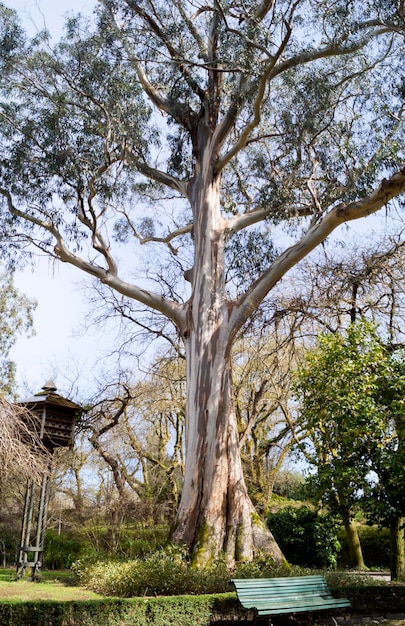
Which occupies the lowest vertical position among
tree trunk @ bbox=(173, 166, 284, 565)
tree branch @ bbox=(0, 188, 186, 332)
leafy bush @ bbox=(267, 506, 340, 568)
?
leafy bush @ bbox=(267, 506, 340, 568)

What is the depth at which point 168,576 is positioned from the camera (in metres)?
7.95

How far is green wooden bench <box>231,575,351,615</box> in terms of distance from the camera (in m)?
6.41

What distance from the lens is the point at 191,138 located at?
13203 mm

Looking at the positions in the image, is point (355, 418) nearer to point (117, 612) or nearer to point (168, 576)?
point (168, 576)

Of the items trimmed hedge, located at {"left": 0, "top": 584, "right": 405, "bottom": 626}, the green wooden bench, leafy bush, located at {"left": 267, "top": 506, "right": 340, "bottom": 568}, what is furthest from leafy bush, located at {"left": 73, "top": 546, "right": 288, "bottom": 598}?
leafy bush, located at {"left": 267, "top": 506, "right": 340, "bottom": 568}

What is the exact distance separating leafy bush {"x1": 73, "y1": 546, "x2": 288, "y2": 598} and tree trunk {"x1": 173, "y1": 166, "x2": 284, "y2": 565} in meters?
0.47

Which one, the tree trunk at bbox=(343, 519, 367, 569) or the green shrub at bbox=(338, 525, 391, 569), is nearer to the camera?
the tree trunk at bbox=(343, 519, 367, 569)

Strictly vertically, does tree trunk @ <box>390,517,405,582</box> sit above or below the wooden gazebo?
below

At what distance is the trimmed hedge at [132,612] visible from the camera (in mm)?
6164

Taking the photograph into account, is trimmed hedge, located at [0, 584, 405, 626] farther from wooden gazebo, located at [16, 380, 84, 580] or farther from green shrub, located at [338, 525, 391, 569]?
green shrub, located at [338, 525, 391, 569]

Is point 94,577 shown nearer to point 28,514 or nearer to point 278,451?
point 28,514

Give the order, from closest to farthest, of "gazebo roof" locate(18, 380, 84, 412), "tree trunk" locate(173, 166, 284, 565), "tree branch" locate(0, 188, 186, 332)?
"tree trunk" locate(173, 166, 284, 565) < "gazebo roof" locate(18, 380, 84, 412) < "tree branch" locate(0, 188, 186, 332)

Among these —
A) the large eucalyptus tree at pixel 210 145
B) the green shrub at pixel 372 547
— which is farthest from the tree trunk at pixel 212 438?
the green shrub at pixel 372 547

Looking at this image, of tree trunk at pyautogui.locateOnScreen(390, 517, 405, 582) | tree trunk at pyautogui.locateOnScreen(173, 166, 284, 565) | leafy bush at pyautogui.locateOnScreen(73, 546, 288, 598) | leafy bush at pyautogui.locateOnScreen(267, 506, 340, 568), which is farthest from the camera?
leafy bush at pyautogui.locateOnScreen(267, 506, 340, 568)
